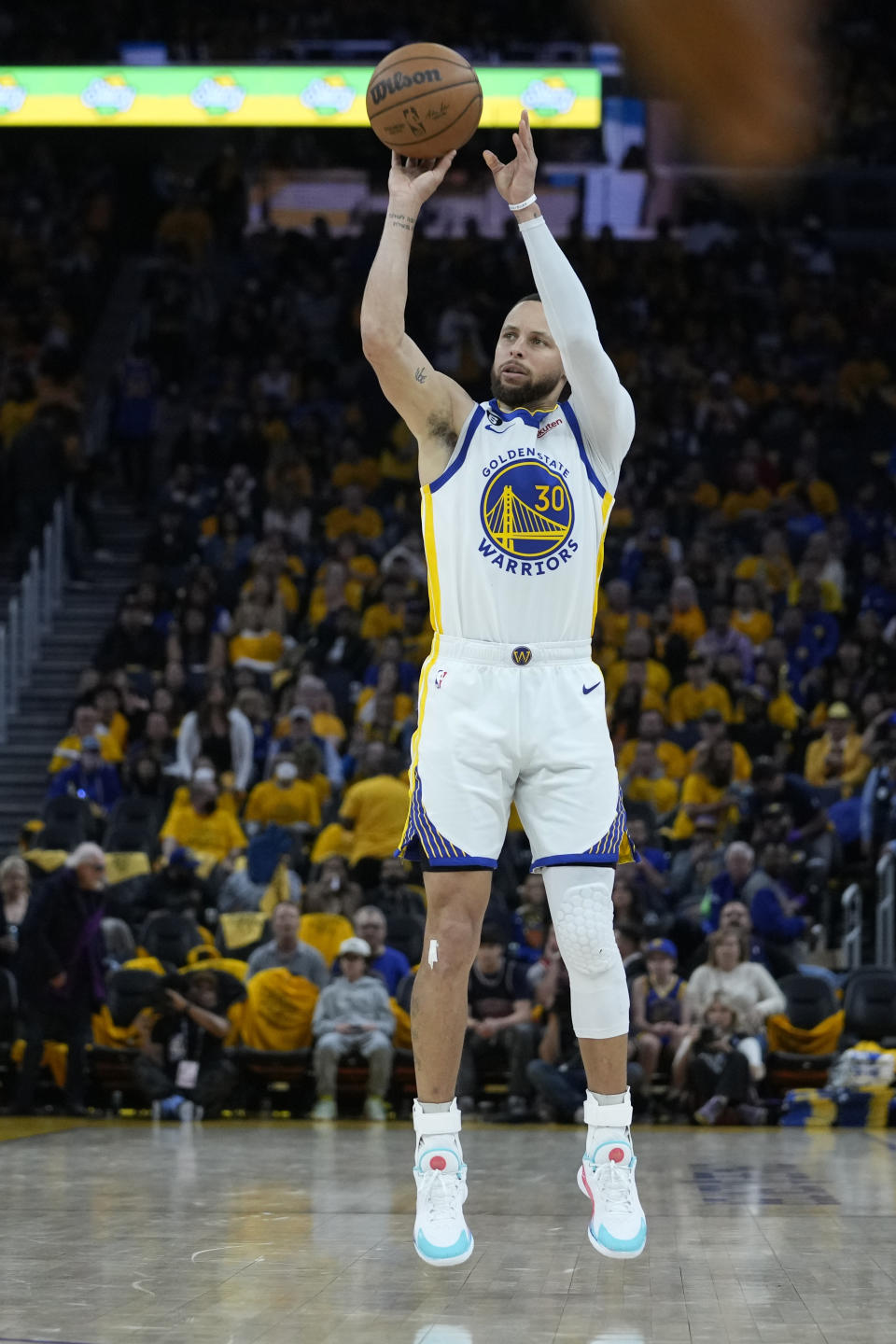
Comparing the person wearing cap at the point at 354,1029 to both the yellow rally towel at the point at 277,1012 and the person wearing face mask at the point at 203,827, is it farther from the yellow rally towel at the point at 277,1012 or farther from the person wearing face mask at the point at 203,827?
the person wearing face mask at the point at 203,827

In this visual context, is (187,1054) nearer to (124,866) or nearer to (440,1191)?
(124,866)

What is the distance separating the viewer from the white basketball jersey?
17.4ft

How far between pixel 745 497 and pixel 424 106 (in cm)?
1368

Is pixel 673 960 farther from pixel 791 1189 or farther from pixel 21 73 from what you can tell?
pixel 21 73

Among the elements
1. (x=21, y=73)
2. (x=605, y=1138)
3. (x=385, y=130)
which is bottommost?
(x=605, y=1138)

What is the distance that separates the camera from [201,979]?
12195 millimetres

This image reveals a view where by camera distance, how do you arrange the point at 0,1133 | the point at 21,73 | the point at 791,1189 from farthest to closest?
the point at 21,73, the point at 0,1133, the point at 791,1189

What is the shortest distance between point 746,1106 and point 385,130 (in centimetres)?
761

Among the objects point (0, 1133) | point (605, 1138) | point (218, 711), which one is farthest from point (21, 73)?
point (605, 1138)

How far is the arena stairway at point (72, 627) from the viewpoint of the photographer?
17375 mm

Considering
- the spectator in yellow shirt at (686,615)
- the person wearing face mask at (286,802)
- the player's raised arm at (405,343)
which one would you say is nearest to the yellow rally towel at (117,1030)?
the person wearing face mask at (286,802)

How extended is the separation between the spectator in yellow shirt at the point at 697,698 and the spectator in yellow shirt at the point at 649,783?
1.01 metres

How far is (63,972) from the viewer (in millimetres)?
12109

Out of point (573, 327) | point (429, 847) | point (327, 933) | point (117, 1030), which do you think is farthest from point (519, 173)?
point (117, 1030)
